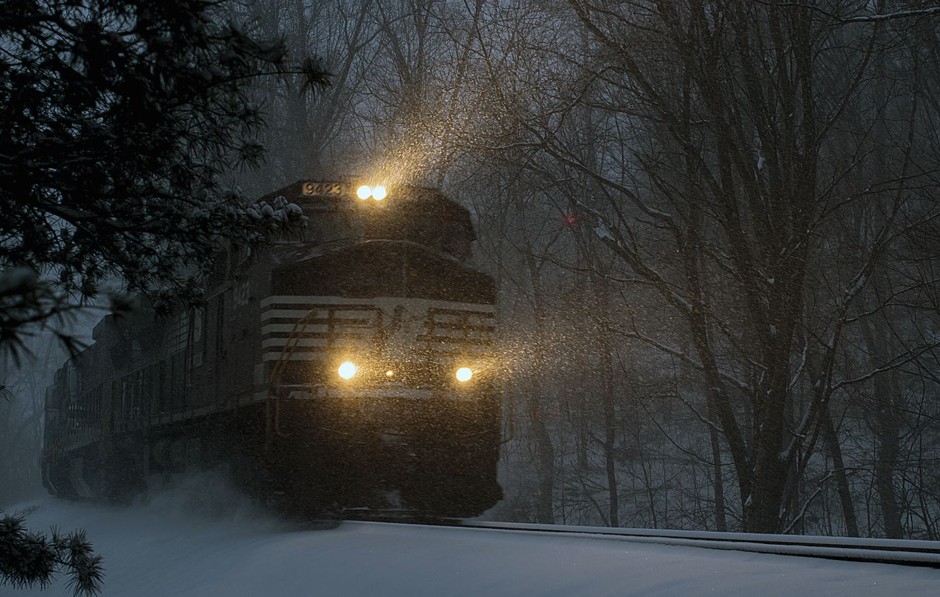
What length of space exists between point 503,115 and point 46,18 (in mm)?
6063

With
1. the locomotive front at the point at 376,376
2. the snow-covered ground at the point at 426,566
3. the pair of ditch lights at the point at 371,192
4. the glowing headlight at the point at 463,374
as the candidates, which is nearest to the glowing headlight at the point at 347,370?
the locomotive front at the point at 376,376

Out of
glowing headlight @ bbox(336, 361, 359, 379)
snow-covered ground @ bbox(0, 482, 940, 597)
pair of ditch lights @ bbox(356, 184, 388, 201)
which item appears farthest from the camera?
pair of ditch lights @ bbox(356, 184, 388, 201)

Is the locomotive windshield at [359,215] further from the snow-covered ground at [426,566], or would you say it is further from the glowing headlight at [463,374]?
the snow-covered ground at [426,566]

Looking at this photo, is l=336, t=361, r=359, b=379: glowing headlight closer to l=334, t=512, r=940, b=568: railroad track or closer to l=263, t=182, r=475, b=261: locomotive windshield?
l=263, t=182, r=475, b=261: locomotive windshield

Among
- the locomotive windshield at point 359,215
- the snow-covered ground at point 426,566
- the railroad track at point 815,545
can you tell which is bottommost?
the snow-covered ground at point 426,566

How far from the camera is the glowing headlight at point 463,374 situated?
8398 millimetres

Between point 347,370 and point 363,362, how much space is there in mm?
172

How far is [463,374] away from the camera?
8422 millimetres

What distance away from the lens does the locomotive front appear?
8086 millimetres

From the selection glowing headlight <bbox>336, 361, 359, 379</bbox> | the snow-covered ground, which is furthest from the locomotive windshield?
the snow-covered ground

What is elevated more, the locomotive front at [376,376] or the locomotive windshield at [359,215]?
the locomotive windshield at [359,215]

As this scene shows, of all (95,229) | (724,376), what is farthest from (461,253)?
(95,229)

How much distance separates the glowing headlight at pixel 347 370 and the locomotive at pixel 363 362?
0.02 metres

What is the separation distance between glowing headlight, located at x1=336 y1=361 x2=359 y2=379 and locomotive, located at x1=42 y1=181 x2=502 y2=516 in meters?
0.02
